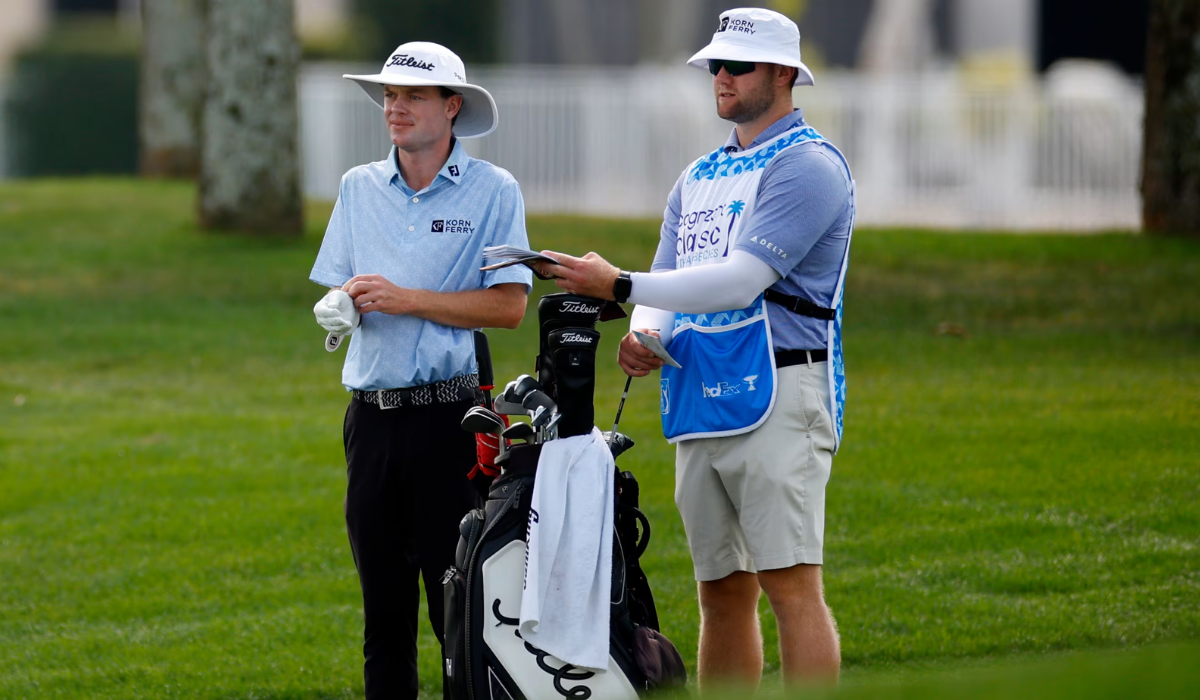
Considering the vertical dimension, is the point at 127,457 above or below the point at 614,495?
below

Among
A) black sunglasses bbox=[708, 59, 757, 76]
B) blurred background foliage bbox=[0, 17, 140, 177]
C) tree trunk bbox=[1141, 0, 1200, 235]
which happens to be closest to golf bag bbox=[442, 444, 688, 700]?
black sunglasses bbox=[708, 59, 757, 76]

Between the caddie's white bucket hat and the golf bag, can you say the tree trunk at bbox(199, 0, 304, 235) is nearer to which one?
the caddie's white bucket hat

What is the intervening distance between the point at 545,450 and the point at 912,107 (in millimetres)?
16100

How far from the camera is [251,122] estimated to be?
15.5 meters

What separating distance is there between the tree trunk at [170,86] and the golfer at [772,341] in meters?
17.3

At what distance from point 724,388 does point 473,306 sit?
77cm

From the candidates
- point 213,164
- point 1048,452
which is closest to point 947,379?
point 1048,452

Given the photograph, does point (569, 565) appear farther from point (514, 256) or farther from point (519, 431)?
point (514, 256)

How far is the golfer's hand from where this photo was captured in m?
4.30

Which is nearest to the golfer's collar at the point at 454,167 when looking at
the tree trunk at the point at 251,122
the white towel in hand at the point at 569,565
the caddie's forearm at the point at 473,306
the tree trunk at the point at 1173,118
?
the caddie's forearm at the point at 473,306

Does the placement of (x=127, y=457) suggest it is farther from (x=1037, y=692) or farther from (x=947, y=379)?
(x=1037, y=692)

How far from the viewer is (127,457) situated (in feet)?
29.2

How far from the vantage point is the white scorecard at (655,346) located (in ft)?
14.0

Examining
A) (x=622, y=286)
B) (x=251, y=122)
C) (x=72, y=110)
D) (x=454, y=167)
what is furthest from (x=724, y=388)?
(x=72, y=110)
